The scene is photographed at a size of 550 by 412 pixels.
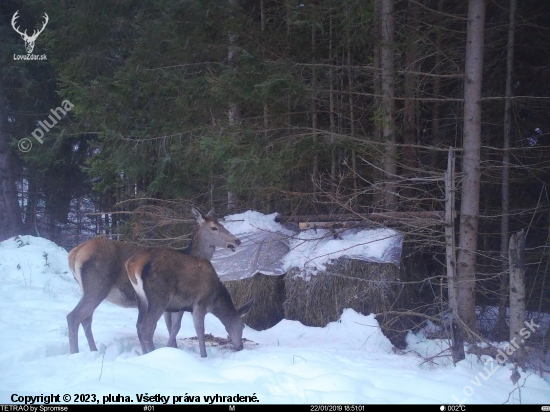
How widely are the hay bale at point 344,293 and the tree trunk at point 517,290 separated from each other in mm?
3003

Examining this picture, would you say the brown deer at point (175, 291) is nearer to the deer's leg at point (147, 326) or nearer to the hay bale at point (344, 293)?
the deer's leg at point (147, 326)

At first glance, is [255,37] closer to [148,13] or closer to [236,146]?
[236,146]

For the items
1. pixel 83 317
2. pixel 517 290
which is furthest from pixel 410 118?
pixel 83 317

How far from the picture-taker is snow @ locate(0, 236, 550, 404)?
4988mm

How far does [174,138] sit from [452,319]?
8174 millimetres

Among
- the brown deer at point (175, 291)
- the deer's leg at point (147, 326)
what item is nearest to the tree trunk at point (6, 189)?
the brown deer at point (175, 291)

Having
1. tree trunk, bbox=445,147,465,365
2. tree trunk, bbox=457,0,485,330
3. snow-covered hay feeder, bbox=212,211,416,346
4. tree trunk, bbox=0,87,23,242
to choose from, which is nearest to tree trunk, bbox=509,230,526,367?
tree trunk, bbox=445,147,465,365

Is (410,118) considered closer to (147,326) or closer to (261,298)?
(261,298)

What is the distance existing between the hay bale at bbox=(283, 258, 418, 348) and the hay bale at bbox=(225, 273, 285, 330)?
0.61 m

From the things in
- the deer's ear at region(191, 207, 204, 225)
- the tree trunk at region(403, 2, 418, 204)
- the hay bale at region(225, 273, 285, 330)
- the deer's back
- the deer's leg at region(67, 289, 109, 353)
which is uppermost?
the tree trunk at region(403, 2, 418, 204)

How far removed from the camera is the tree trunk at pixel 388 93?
9156 millimetres

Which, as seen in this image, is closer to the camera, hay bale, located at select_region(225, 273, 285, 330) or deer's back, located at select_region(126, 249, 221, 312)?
deer's back, located at select_region(126, 249, 221, 312)

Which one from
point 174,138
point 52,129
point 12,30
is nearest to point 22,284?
point 174,138

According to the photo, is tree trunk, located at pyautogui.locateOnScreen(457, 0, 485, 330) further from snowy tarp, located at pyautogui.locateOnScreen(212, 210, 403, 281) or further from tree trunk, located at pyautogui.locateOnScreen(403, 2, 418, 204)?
tree trunk, located at pyautogui.locateOnScreen(403, 2, 418, 204)
